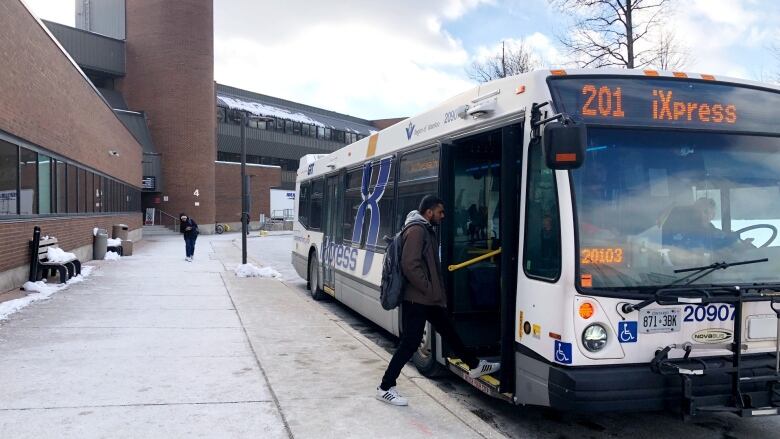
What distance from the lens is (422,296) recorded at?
16.4 feet

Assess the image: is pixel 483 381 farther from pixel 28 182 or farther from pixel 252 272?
pixel 252 272

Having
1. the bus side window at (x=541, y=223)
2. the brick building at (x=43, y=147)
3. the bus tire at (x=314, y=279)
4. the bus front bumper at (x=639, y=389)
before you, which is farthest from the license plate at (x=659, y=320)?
the brick building at (x=43, y=147)

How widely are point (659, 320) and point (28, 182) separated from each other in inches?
479

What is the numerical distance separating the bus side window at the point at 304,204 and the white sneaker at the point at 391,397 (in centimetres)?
755

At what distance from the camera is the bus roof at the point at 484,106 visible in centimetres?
452

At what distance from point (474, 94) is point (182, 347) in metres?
4.43

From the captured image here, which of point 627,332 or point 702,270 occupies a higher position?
point 702,270

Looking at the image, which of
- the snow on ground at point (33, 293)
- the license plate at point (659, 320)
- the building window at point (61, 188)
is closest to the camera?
the license plate at point (659, 320)

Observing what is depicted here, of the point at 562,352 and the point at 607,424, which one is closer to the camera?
the point at 562,352

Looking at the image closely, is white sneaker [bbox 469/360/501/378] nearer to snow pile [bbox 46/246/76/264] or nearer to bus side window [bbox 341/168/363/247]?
A: bus side window [bbox 341/168/363/247]

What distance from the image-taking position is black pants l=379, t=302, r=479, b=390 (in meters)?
5.08

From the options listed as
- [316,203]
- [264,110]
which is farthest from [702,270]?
[264,110]

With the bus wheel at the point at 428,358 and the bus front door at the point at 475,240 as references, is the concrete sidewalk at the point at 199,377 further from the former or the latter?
the bus front door at the point at 475,240

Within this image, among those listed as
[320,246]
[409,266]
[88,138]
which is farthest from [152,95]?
[409,266]
